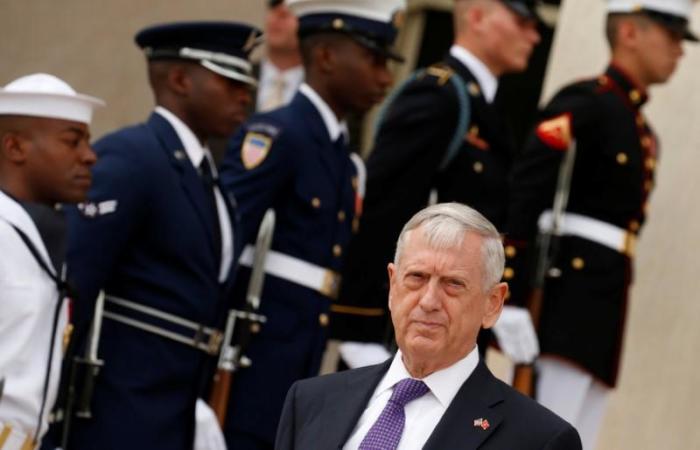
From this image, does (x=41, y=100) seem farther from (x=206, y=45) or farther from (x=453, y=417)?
(x=453, y=417)

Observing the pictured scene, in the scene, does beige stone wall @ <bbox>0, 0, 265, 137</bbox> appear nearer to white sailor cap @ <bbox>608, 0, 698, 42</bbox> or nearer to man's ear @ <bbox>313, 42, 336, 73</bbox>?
man's ear @ <bbox>313, 42, 336, 73</bbox>

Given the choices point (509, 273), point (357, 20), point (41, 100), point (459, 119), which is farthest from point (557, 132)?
point (41, 100)

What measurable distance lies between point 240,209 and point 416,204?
0.87 metres

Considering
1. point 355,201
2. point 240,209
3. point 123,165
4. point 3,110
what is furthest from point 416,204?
point 3,110

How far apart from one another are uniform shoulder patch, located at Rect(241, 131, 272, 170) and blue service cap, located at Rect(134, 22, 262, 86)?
23 cm

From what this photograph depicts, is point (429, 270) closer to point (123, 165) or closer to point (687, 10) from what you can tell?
point (123, 165)

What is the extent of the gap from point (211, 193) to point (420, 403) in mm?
2228

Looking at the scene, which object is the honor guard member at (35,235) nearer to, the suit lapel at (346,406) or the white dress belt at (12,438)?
the white dress belt at (12,438)

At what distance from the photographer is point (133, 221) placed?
5812mm

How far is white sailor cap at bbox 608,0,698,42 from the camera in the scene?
7539 millimetres

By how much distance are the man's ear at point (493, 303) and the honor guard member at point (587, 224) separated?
312cm

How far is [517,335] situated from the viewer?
279 inches

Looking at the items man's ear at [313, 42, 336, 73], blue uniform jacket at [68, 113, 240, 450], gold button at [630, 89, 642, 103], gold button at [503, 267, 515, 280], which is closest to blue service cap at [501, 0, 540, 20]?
gold button at [630, 89, 642, 103]

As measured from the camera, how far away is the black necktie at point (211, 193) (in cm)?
605
